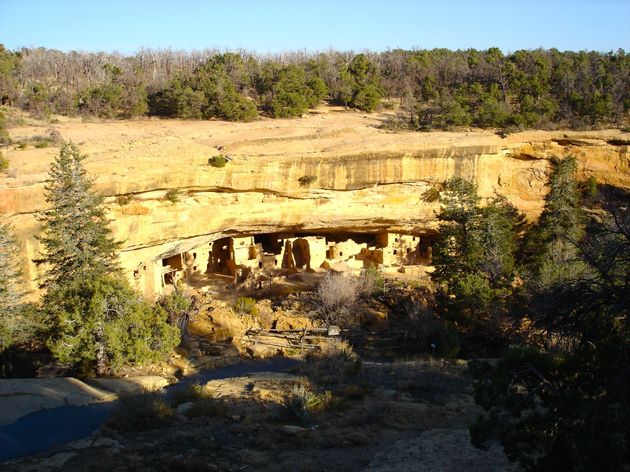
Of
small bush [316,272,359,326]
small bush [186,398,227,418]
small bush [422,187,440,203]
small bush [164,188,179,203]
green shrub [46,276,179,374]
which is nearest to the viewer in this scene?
small bush [186,398,227,418]

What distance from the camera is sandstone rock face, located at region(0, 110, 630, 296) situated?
55.8 feet

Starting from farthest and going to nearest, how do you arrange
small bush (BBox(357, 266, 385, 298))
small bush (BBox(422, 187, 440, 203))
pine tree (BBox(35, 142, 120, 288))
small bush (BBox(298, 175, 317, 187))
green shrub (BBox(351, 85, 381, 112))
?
green shrub (BBox(351, 85, 381, 112))
small bush (BBox(422, 187, 440, 203))
small bush (BBox(298, 175, 317, 187))
small bush (BBox(357, 266, 385, 298))
pine tree (BBox(35, 142, 120, 288))

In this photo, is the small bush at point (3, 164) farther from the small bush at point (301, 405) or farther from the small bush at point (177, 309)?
the small bush at point (301, 405)

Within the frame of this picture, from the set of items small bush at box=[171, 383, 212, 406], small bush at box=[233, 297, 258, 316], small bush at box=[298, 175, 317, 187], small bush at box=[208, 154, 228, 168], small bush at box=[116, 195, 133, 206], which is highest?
small bush at box=[208, 154, 228, 168]

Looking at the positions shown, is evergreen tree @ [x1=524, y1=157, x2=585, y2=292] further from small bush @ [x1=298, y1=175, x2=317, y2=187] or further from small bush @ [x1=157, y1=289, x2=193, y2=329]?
small bush @ [x1=157, y1=289, x2=193, y2=329]

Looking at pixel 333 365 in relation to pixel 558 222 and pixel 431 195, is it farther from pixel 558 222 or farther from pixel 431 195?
pixel 558 222

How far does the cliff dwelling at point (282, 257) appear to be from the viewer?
72.5 ft

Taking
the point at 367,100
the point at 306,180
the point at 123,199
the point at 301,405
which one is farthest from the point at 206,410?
the point at 367,100

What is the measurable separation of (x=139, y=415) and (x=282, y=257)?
14281 mm

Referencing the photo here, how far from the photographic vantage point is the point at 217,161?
18047 millimetres

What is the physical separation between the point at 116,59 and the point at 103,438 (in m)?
41.1

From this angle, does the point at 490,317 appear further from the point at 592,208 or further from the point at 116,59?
the point at 116,59

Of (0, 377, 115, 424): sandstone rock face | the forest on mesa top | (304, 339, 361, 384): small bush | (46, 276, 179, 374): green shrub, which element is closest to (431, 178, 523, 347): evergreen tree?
(304, 339, 361, 384): small bush

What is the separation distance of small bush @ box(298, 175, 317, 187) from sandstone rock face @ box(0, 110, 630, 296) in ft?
0.11
